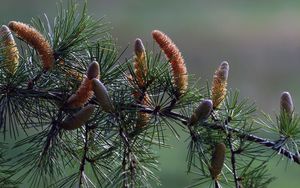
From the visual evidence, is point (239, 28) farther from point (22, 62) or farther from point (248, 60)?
point (22, 62)

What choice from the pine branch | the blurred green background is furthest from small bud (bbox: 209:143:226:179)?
the blurred green background

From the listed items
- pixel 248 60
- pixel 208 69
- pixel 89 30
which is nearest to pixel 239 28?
pixel 248 60

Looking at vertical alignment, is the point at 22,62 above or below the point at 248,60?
below

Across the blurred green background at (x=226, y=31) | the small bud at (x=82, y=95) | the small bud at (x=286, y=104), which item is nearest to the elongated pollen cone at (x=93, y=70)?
the small bud at (x=82, y=95)

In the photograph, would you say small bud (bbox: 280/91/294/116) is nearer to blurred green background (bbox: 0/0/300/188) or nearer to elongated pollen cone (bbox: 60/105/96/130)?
elongated pollen cone (bbox: 60/105/96/130)

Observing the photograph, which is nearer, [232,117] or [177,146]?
[232,117]

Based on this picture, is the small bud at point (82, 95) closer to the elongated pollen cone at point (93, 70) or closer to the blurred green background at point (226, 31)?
the elongated pollen cone at point (93, 70)

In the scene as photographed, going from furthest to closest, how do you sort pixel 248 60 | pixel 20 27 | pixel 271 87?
pixel 248 60 → pixel 271 87 → pixel 20 27
